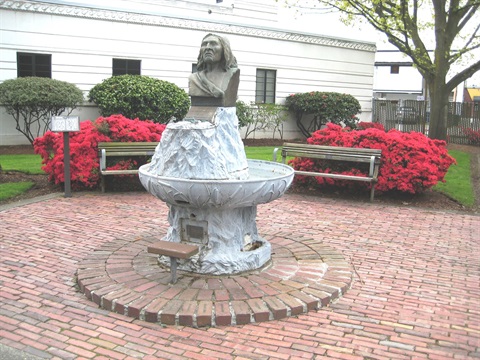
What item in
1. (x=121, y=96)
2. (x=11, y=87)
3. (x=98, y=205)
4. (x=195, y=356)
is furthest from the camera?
(x=121, y=96)

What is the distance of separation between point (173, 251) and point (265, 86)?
18.9 metres

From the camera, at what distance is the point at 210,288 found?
5.22 m

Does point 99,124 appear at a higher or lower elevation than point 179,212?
higher

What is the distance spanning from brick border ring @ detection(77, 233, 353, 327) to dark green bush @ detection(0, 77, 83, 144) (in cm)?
1060

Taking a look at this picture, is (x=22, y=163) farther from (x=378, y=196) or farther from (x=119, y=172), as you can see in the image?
(x=378, y=196)

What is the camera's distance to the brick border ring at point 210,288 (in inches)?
185

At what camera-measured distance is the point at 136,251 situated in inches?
254

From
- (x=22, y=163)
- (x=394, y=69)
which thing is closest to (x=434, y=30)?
(x=22, y=163)

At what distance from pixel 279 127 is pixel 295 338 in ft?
63.2

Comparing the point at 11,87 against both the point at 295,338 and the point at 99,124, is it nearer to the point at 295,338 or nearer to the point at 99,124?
the point at 99,124

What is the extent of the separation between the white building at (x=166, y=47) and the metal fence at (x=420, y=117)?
95cm

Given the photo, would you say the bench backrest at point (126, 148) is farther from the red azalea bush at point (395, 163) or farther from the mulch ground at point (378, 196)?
the red azalea bush at point (395, 163)

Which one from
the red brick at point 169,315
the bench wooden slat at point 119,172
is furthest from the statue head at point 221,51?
the bench wooden slat at point 119,172

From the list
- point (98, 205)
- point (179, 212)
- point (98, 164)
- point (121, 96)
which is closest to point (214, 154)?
point (179, 212)
